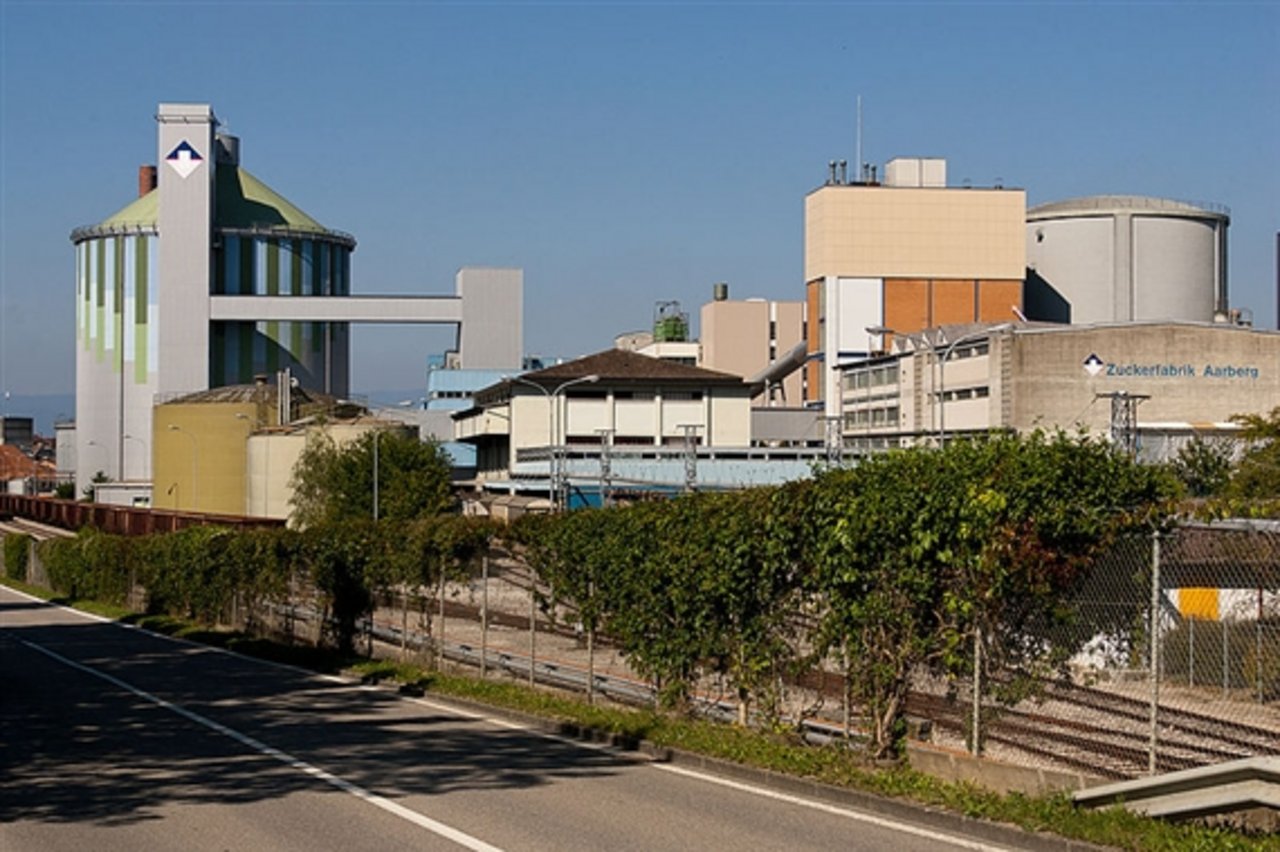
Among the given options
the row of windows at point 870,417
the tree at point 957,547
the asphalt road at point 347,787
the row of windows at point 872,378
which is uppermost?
the row of windows at point 872,378

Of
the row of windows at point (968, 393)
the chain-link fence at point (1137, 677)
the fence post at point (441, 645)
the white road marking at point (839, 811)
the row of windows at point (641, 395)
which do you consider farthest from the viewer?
the row of windows at point (641, 395)

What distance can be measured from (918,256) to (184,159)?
183 feet

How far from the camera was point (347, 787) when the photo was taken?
14695mm

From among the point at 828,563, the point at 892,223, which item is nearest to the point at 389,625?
the point at 828,563

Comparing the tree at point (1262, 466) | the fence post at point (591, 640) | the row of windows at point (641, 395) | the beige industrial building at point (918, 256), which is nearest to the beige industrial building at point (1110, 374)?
the row of windows at point (641, 395)

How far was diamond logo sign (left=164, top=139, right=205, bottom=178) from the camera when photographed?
108500 mm

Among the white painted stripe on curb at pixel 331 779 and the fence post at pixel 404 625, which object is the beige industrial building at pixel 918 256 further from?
the white painted stripe on curb at pixel 331 779

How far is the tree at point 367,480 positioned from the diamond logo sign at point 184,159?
3139 cm

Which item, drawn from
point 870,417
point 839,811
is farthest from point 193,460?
point 839,811

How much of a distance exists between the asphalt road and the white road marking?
0.02m

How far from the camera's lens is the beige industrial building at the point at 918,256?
419 ft

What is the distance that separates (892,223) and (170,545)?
92.5 metres

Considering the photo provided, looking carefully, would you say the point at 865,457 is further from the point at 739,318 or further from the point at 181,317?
the point at 739,318

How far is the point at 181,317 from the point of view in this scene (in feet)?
359
